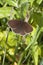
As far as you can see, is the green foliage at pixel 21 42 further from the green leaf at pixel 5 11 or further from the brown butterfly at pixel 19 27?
the brown butterfly at pixel 19 27

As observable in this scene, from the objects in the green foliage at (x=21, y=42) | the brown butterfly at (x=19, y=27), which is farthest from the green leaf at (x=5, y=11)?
the brown butterfly at (x=19, y=27)

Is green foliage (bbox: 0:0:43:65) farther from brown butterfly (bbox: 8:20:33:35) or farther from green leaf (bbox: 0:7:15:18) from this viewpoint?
brown butterfly (bbox: 8:20:33:35)

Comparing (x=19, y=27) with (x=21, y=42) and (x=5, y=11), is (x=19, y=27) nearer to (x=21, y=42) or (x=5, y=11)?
(x=5, y=11)

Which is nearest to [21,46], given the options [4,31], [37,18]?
[4,31]

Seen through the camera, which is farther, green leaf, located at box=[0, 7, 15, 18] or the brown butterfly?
green leaf, located at box=[0, 7, 15, 18]

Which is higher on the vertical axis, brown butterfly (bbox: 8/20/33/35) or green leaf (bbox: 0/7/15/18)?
brown butterfly (bbox: 8/20/33/35)

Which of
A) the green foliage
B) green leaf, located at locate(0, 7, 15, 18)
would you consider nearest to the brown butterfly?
the green foliage

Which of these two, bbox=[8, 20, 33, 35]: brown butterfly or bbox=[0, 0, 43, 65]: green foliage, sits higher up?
bbox=[8, 20, 33, 35]: brown butterfly

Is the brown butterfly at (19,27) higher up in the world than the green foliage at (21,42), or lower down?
higher up

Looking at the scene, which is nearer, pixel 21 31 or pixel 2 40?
pixel 21 31

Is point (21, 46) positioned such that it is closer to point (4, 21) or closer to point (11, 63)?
point (11, 63)

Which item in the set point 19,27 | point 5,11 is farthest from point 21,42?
point 19,27
